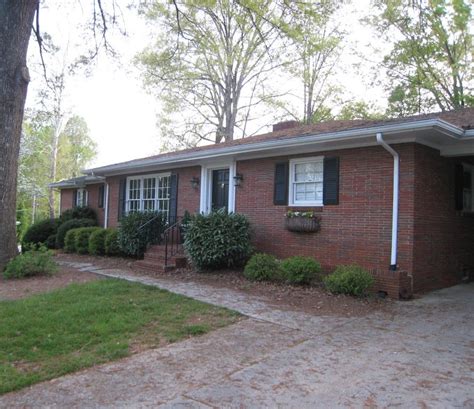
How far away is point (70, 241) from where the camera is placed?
14.8 m

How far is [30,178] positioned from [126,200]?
858 inches

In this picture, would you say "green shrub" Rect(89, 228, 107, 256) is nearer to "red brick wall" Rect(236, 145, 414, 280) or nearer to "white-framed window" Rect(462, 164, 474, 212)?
"red brick wall" Rect(236, 145, 414, 280)

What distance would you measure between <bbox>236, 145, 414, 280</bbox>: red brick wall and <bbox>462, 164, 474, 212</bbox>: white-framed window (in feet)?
8.83

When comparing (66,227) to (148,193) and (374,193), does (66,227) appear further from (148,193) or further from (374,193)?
(374,193)

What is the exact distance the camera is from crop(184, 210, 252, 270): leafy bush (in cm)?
937

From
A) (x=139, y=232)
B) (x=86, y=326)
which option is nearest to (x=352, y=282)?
(x=86, y=326)

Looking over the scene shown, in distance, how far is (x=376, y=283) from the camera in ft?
25.5

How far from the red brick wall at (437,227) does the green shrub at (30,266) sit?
25.0ft

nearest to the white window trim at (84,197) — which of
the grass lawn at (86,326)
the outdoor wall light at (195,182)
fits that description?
the outdoor wall light at (195,182)

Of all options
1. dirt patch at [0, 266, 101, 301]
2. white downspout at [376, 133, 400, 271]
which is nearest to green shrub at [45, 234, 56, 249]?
dirt patch at [0, 266, 101, 301]

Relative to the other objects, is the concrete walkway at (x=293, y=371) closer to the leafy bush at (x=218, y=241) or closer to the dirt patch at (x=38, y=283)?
the leafy bush at (x=218, y=241)

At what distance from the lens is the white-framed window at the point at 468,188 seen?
959 cm

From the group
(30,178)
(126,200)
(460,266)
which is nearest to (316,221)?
(460,266)

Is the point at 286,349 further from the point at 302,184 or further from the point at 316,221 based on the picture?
the point at 302,184
